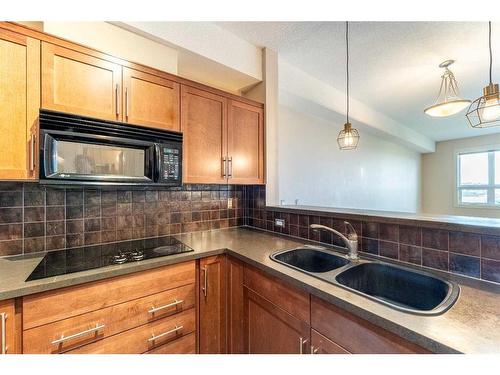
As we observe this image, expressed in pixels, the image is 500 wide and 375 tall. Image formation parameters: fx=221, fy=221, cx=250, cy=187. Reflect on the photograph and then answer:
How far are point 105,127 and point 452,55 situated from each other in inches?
121

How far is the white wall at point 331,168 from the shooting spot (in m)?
2.86

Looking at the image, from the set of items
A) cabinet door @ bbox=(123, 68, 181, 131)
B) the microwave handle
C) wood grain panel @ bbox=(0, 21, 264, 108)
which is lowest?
the microwave handle

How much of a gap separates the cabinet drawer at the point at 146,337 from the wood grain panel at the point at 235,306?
24cm

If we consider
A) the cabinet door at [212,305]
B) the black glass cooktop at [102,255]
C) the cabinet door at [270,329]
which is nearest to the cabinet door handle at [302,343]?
the cabinet door at [270,329]

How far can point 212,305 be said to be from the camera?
4.61ft

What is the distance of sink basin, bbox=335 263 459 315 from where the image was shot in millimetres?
A: 979

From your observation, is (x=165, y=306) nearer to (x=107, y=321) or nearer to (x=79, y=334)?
(x=107, y=321)

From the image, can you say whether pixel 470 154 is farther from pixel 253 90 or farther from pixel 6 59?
pixel 6 59

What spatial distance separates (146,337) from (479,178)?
7.11 meters

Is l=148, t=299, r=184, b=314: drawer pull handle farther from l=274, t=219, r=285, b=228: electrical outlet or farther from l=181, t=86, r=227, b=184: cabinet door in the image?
l=274, t=219, r=285, b=228: electrical outlet

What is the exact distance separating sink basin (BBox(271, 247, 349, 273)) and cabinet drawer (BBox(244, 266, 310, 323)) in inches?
6.8

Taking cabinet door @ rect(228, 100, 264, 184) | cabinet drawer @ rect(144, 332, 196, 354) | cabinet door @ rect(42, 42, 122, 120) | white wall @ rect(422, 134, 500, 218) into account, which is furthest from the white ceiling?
white wall @ rect(422, 134, 500, 218)

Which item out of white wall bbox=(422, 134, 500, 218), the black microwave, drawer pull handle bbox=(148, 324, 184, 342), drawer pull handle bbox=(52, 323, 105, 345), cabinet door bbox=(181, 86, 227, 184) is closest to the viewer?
drawer pull handle bbox=(52, 323, 105, 345)

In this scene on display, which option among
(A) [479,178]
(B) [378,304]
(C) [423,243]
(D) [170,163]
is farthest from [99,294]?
(A) [479,178]
